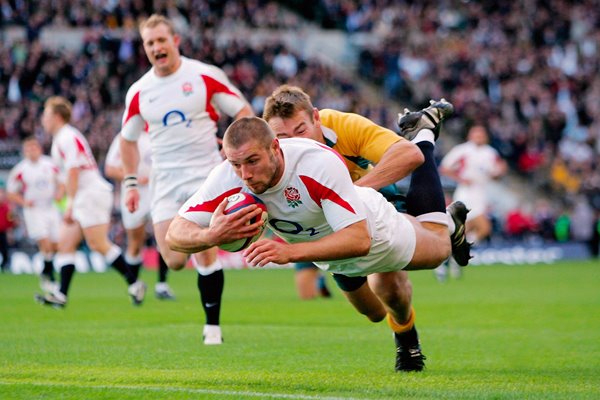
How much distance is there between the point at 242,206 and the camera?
18.6ft

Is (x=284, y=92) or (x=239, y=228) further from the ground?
(x=284, y=92)

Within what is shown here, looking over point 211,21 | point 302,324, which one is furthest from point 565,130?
point 302,324

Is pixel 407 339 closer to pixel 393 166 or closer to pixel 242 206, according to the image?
pixel 393 166

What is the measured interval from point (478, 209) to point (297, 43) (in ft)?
49.1

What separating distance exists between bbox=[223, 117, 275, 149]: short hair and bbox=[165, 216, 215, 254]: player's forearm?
522 millimetres

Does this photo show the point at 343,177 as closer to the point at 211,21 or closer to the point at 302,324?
the point at 302,324

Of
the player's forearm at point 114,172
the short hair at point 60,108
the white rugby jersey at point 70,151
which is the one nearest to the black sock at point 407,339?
the white rugby jersey at point 70,151

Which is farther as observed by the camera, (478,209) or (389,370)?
(478,209)

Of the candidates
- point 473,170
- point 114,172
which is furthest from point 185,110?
point 473,170

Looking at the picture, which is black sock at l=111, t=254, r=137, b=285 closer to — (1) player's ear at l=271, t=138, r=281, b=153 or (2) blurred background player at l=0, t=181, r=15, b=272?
(1) player's ear at l=271, t=138, r=281, b=153

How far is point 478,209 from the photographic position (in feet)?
65.6

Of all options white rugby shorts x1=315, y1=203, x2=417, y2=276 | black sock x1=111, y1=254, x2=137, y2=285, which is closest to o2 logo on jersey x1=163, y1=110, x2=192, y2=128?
white rugby shorts x1=315, y1=203, x2=417, y2=276

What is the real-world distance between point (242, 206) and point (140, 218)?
833cm

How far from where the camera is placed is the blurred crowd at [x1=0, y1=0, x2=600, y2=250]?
27469mm
